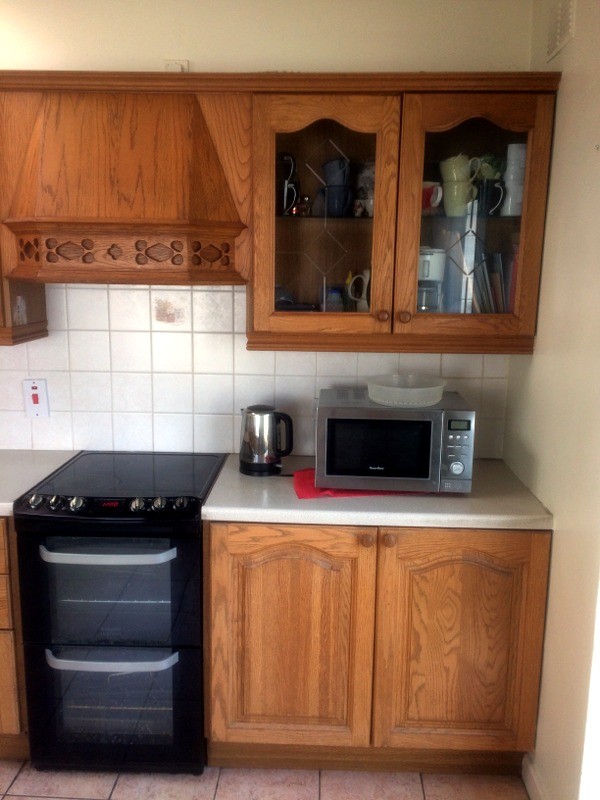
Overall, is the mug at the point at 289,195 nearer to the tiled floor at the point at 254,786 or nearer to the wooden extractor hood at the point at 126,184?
the wooden extractor hood at the point at 126,184

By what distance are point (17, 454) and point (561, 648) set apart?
1.79m

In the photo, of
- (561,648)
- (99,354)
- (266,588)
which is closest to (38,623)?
(266,588)

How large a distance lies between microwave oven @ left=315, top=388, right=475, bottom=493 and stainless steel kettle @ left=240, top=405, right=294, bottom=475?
8.1 inches

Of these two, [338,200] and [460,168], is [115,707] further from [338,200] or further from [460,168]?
[460,168]

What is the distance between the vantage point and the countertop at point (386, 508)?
1.72 m

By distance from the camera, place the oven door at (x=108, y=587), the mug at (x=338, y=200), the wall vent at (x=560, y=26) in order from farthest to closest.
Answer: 1. the mug at (x=338, y=200)
2. the oven door at (x=108, y=587)
3. the wall vent at (x=560, y=26)

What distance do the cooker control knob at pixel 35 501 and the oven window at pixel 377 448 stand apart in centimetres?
80

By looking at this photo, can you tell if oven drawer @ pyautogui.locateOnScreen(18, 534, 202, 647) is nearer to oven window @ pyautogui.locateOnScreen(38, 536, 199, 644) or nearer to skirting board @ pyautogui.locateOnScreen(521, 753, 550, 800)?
oven window @ pyautogui.locateOnScreen(38, 536, 199, 644)

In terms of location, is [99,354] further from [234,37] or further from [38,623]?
[234,37]

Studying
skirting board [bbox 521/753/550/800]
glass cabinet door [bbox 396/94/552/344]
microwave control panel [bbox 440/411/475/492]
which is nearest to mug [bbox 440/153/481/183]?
glass cabinet door [bbox 396/94/552/344]

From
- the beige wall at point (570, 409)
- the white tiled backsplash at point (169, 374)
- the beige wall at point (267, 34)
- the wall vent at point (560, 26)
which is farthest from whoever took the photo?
the white tiled backsplash at point (169, 374)

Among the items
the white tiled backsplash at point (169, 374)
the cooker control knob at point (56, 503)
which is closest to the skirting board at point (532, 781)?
the white tiled backsplash at point (169, 374)

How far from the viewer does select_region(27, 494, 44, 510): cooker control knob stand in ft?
5.74

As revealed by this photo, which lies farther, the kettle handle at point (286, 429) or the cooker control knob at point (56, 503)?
the kettle handle at point (286, 429)
